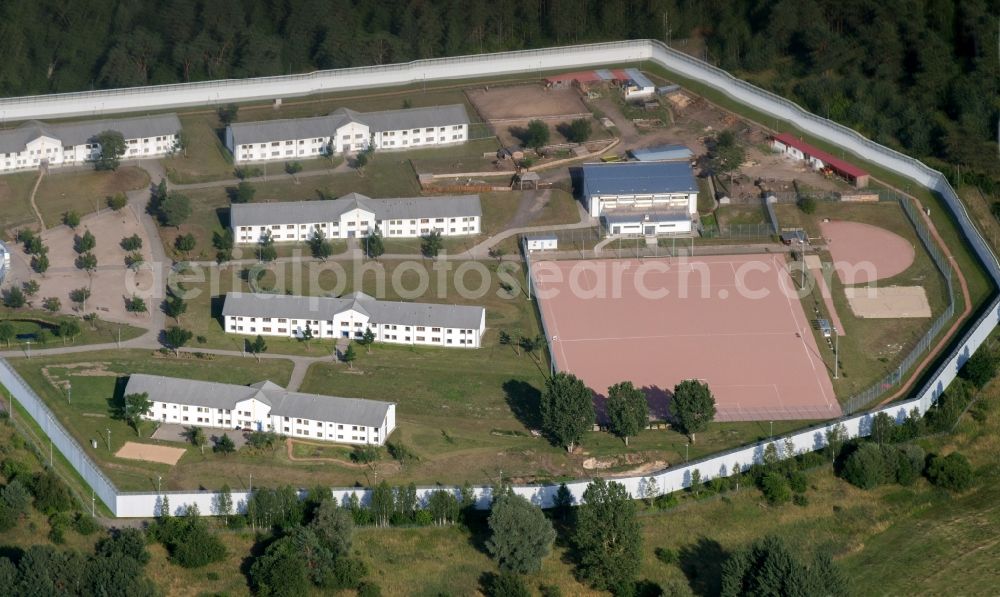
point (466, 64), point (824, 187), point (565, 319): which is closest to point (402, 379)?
point (565, 319)

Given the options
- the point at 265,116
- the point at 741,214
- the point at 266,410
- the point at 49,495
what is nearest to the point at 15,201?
the point at 265,116

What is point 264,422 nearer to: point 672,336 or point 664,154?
point 672,336

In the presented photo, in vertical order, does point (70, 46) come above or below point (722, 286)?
above

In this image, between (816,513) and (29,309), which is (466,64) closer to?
(29,309)

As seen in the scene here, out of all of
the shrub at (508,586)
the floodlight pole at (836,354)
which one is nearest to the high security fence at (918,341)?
the floodlight pole at (836,354)

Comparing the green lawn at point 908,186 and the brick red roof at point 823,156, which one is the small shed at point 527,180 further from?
the green lawn at point 908,186

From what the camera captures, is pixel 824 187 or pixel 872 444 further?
pixel 824 187
